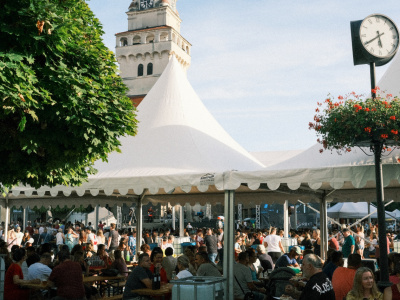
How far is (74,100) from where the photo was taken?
266 inches

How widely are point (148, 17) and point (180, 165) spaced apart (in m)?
69.6

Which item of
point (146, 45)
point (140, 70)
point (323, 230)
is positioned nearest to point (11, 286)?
point (323, 230)

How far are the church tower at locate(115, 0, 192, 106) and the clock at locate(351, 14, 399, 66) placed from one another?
64.4 m

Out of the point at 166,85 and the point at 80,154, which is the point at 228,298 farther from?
the point at 166,85

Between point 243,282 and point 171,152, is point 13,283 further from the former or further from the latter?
point 171,152

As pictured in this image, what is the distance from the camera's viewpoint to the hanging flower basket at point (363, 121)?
631cm

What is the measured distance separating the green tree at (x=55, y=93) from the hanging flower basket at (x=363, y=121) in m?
3.44

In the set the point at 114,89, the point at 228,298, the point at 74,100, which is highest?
the point at 114,89

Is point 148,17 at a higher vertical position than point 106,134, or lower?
higher

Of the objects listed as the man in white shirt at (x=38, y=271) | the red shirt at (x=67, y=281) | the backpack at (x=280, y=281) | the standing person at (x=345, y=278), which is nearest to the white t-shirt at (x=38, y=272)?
the man in white shirt at (x=38, y=271)

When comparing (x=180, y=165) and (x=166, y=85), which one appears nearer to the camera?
(x=180, y=165)

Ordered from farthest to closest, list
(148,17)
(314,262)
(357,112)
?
(148,17), (357,112), (314,262)

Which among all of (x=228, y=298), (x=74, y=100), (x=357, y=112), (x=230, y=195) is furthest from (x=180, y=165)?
(x=357, y=112)

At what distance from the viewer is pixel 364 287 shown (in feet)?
17.0
